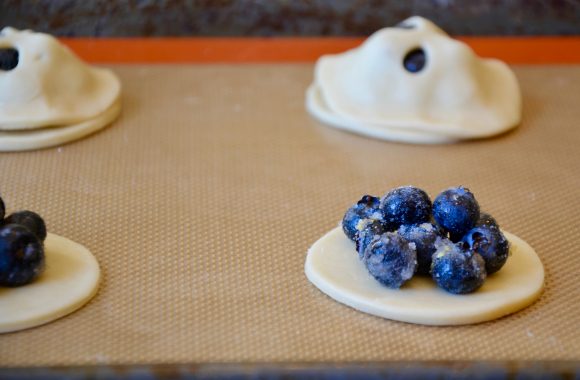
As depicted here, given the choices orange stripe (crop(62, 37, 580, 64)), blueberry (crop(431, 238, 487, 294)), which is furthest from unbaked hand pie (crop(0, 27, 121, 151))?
blueberry (crop(431, 238, 487, 294))

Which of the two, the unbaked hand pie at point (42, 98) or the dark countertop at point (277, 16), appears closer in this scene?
the unbaked hand pie at point (42, 98)

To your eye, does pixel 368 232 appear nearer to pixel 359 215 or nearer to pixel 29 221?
pixel 359 215

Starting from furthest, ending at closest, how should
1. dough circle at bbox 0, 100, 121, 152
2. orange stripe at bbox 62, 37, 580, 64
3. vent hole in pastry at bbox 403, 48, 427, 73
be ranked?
orange stripe at bbox 62, 37, 580, 64 → vent hole in pastry at bbox 403, 48, 427, 73 → dough circle at bbox 0, 100, 121, 152

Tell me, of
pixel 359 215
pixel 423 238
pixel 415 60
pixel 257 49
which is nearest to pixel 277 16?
pixel 257 49

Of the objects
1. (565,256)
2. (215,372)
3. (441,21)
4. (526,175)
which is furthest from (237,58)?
(215,372)

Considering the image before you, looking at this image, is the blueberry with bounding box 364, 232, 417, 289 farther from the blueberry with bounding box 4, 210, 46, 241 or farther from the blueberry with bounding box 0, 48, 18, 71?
the blueberry with bounding box 0, 48, 18, 71

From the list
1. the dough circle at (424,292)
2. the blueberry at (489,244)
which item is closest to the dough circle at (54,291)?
the dough circle at (424,292)

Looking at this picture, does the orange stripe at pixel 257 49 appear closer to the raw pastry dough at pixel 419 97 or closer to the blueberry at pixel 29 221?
the raw pastry dough at pixel 419 97
